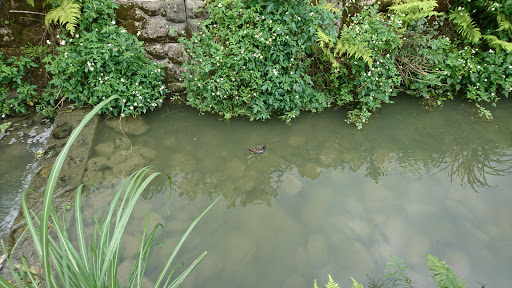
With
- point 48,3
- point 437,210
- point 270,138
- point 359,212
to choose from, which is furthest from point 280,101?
point 48,3

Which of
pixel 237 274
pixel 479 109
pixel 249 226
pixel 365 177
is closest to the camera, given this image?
pixel 237 274

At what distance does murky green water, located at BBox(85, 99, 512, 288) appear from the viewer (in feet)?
9.82

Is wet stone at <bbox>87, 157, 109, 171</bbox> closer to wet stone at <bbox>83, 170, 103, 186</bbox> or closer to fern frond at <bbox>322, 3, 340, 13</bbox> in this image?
wet stone at <bbox>83, 170, 103, 186</bbox>

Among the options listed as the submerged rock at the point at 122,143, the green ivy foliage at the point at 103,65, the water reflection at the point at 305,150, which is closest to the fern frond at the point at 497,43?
the water reflection at the point at 305,150

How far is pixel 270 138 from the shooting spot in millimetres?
4305

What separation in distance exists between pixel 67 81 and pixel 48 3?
3.24 ft

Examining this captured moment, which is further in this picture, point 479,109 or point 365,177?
point 479,109

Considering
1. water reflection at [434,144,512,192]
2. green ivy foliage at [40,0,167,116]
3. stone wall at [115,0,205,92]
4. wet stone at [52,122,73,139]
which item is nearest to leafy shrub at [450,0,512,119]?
water reflection at [434,144,512,192]

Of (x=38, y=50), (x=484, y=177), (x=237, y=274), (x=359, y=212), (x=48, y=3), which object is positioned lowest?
(x=237, y=274)

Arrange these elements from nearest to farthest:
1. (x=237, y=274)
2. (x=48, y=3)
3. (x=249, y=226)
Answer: (x=237, y=274)
(x=249, y=226)
(x=48, y=3)


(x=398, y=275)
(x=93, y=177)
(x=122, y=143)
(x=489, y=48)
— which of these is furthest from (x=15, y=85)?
(x=489, y=48)

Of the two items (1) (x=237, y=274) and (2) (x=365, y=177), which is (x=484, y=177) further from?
(1) (x=237, y=274)

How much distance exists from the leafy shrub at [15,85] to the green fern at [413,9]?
16.1 feet

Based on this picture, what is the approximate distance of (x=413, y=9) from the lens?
4660mm
